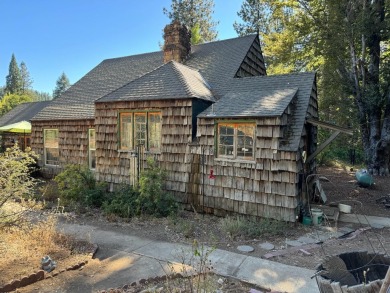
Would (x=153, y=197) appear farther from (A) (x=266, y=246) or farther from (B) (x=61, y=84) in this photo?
(B) (x=61, y=84)

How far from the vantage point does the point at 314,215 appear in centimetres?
708

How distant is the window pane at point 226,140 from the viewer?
292 inches

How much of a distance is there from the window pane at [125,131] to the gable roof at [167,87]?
23.2 inches

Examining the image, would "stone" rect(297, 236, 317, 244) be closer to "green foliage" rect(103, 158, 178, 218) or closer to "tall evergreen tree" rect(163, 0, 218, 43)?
"green foliage" rect(103, 158, 178, 218)

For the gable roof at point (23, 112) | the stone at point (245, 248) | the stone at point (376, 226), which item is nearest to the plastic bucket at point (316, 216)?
the stone at point (376, 226)

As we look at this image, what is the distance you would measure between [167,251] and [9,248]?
260 cm

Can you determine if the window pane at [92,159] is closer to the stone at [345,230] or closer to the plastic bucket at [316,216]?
the plastic bucket at [316,216]

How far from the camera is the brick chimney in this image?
11.8 metres

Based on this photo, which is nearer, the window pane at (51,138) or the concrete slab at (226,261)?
the concrete slab at (226,261)

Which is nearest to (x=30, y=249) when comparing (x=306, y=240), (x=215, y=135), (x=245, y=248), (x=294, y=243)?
(x=245, y=248)

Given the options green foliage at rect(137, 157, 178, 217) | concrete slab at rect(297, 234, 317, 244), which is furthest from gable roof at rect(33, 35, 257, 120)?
concrete slab at rect(297, 234, 317, 244)

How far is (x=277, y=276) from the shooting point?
418 centimetres

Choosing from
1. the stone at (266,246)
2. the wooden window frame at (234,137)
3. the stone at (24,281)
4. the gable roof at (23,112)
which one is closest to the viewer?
the stone at (24,281)

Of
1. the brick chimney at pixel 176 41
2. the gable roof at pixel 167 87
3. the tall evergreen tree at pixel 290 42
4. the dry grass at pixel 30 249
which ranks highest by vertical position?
the tall evergreen tree at pixel 290 42
